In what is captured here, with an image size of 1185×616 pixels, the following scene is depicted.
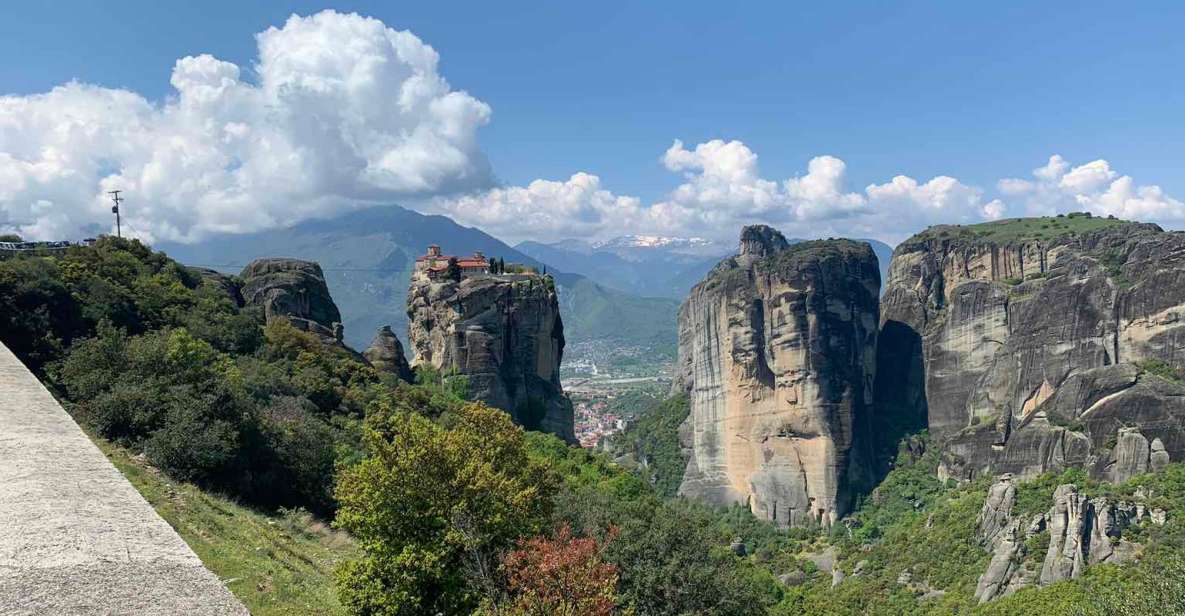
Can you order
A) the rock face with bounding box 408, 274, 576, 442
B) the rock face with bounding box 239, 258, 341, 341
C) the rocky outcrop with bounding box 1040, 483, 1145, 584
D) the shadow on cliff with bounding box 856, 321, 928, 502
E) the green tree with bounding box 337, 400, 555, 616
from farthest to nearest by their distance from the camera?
the shadow on cliff with bounding box 856, 321, 928, 502, the rock face with bounding box 408, 274, 576, 442, the rock face with bounding box 239, 258, 341, 341, the rocky outcrop with bounding box 1040, 483, 1145, 584, the green tree with bounding box 337, 400, 555, 616

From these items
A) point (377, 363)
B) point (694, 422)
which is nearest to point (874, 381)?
point (694, 422)

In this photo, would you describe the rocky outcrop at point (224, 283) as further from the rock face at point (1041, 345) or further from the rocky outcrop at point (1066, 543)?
the rock face at point (1041, 345)

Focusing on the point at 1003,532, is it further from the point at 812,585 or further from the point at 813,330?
the point at 813,330

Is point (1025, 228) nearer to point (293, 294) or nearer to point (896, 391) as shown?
point (896, 391)

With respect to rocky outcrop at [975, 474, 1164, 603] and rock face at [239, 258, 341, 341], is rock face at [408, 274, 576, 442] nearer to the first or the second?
rock face at [239, 258, 341, 341]

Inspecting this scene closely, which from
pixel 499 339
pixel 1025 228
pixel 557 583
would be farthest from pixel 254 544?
pixel 1025 228

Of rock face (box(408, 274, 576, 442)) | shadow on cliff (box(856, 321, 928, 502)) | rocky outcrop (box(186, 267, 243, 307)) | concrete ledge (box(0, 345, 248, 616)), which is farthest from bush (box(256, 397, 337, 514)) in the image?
shadow on cliff (box(856, 321, 928, 502))
